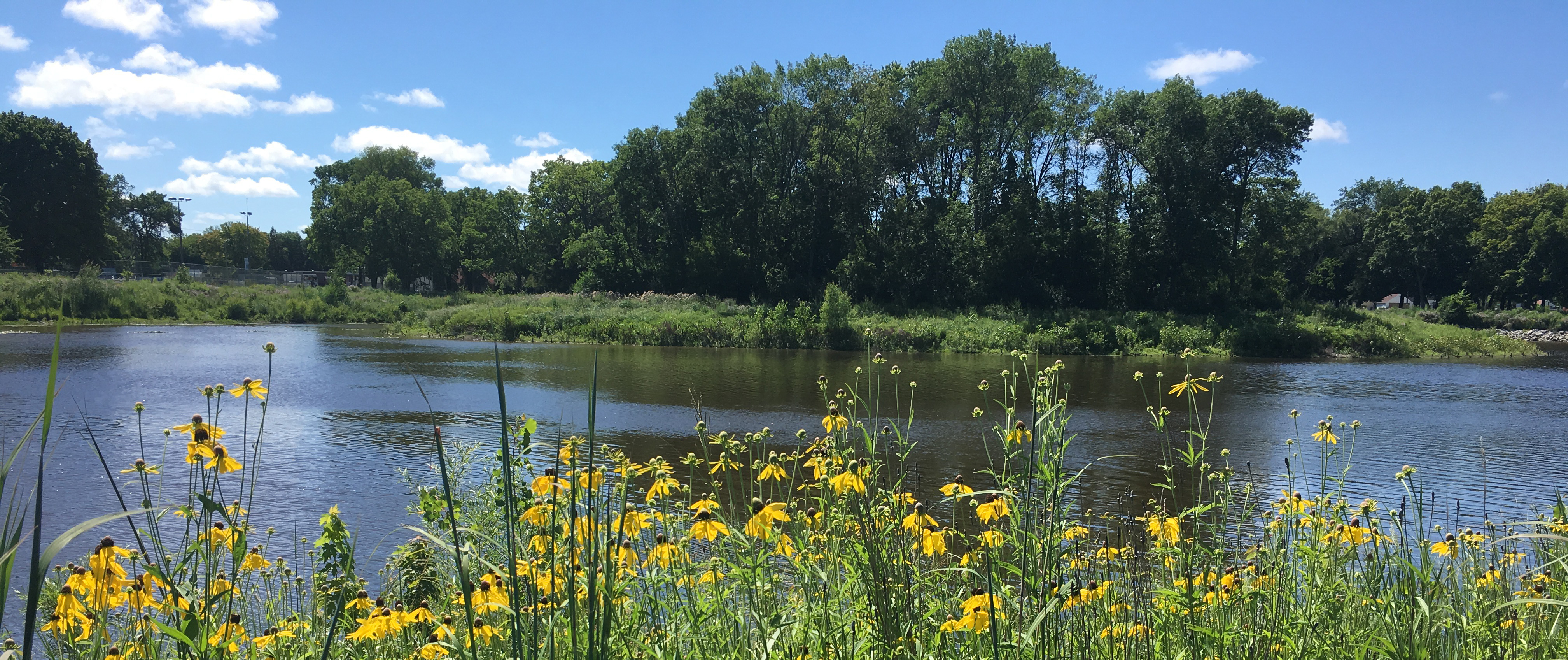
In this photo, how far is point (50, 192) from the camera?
45.2m

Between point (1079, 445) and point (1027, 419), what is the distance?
→ 2.46 metres

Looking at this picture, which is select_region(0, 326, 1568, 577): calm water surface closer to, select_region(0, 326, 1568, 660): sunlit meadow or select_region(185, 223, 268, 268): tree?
select_region(0, 326, 1568, 660): sunlit meadow

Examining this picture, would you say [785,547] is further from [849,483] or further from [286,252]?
[286,252]

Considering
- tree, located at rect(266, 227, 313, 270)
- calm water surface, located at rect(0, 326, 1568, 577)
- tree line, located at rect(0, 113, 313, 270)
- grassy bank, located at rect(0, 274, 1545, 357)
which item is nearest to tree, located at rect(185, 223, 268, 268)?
tree, located at rect(266, 227, 313, 270)

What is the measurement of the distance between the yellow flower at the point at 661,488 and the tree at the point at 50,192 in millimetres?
54562

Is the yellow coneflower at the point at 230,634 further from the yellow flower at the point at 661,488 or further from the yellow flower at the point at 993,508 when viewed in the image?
the yellow flower at the point at 993,508

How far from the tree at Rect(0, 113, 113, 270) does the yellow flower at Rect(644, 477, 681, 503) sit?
5456cm

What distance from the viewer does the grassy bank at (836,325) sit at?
3078cm

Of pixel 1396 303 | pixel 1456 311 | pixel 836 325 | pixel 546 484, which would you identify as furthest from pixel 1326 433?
pixel 1396 303

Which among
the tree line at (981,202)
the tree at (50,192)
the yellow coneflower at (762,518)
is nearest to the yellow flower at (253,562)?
the yellow coneflower at (762,518)

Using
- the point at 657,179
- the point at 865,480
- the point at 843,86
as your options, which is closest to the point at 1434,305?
the point at 843,86

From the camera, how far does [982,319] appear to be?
111 feet

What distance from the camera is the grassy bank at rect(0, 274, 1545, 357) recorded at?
30781mm

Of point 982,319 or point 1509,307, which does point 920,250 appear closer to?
point 982,319
